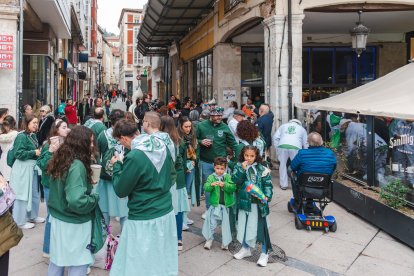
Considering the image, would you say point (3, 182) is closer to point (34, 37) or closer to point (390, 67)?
point (34, 37)

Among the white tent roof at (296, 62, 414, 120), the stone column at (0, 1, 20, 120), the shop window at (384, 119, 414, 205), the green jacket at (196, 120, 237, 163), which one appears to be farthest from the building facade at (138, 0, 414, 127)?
the stone column at (0, 1, 20, 120)

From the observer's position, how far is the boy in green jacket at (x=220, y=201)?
517 centimetres

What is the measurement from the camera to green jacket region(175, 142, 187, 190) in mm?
5137

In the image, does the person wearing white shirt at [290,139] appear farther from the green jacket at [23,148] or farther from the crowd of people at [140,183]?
the green jacket at [23,148]

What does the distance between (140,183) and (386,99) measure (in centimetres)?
549

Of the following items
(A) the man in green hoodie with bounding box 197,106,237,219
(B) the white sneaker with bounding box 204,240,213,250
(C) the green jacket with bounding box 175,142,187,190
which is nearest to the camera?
(C) the green jacket with bounding box 175,142,187,190

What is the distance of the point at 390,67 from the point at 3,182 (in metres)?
16.3

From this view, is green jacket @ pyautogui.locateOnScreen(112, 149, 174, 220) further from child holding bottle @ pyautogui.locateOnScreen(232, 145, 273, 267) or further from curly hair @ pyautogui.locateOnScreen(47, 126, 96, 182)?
child holding bottle @ pyautogui.locateOnScreen(232, 145, 273, 267)

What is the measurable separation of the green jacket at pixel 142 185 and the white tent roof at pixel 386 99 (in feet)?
13.0

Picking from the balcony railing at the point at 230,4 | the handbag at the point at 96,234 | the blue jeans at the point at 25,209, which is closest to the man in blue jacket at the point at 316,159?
the handbag at the point at 96,234

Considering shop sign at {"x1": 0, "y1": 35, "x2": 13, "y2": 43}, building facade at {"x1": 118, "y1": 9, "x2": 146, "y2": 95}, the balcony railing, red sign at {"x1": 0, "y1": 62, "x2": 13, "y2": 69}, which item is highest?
building facade at {"x1": 118, "y1": 9, "x2": 146, "y2": 95}

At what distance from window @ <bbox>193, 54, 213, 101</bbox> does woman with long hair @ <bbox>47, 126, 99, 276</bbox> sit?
44.5ft

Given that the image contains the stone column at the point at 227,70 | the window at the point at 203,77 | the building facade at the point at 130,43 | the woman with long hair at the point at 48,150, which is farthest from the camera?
the building facade at the point at 130,43

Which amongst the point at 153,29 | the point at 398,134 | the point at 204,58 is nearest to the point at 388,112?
the point at 398,134
